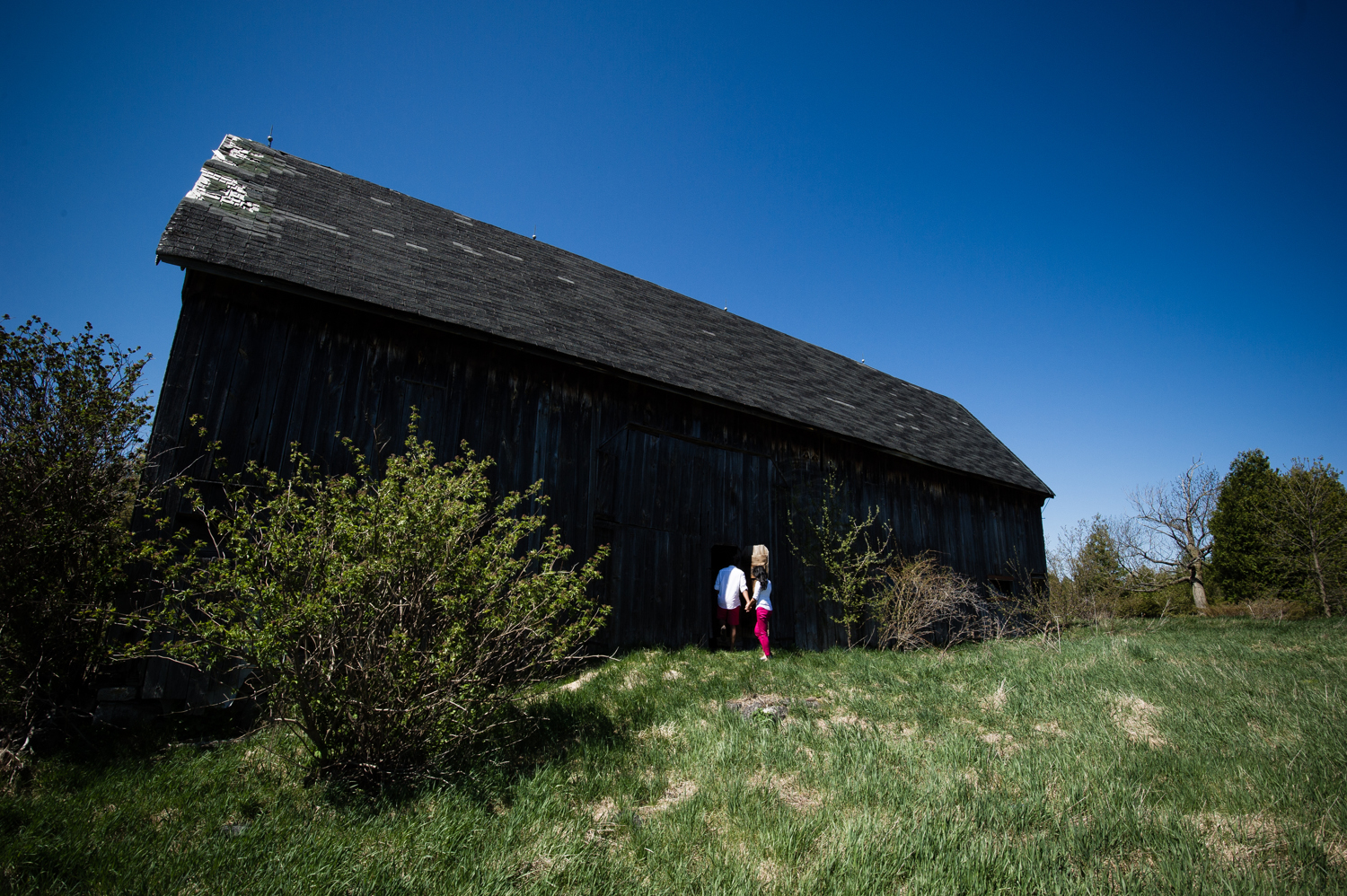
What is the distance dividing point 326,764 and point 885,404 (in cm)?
1473

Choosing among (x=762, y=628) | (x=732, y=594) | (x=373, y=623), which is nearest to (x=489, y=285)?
(x=732, y=594)

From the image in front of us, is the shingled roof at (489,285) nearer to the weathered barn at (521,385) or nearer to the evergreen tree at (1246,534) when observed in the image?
the weathered barn at (521,385)

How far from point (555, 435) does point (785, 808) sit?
6228 millimetres

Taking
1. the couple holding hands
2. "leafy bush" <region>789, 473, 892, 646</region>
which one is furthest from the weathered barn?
the couple holding hands

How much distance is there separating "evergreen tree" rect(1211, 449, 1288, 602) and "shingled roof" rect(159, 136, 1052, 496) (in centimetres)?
1557

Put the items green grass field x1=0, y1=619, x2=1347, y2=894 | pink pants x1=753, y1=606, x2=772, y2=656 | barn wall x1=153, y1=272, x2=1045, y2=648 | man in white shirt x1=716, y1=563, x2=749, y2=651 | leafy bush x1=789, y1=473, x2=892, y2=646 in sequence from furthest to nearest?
leafy bush x1=789, y1=473, x2=892, y2=646, man in white shirt x1=716, y1=563, x2=749, y2=651, pink pants x1=753, y1=606, x2=772, y2=656, barn wall x1=153, y1=272, x2=1045, y2=648, green grass field x1=0, y1=619, x2=1347, y2=894

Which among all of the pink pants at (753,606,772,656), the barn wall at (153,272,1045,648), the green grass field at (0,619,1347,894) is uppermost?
the barn wall at (153,272,1045,648)

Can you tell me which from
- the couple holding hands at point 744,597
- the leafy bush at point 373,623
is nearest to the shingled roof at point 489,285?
the couple holding hands at point 744,597

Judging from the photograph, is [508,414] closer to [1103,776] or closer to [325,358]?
[325,358]

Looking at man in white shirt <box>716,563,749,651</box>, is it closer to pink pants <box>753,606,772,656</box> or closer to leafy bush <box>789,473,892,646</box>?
pink pants <box>753,606,772,656</box>

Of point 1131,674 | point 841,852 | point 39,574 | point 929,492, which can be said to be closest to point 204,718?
point 39,574

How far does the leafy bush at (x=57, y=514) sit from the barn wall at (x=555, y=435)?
1254mm

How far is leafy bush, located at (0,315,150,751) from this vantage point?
16.1ft

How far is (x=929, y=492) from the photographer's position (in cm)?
1401
